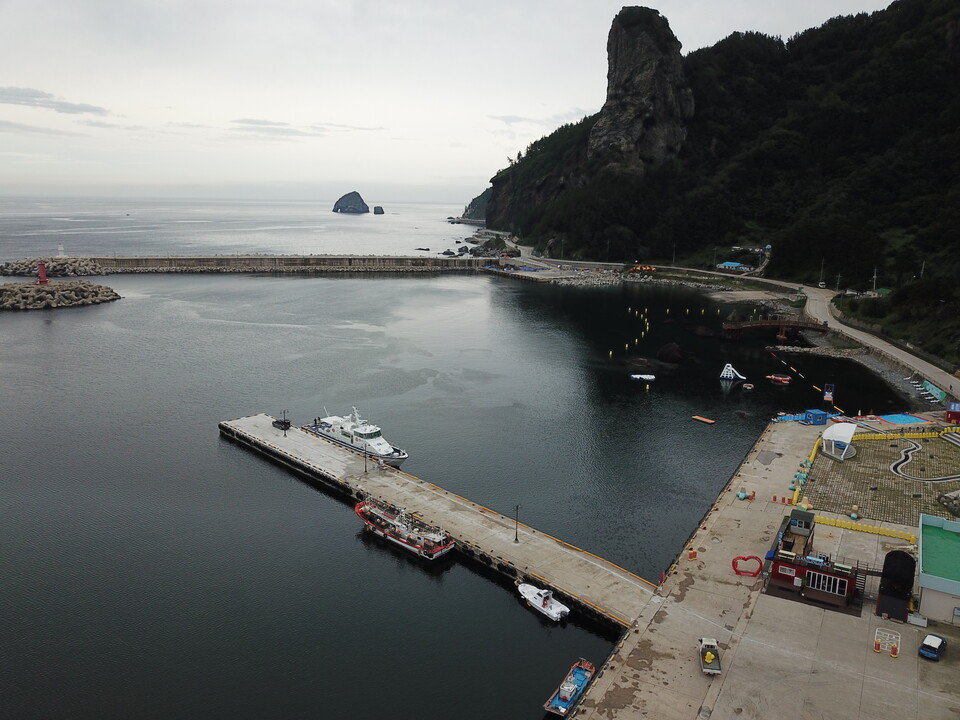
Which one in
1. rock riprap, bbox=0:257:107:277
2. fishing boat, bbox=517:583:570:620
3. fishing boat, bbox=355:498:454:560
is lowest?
fishing boat, bbox=517:583:570:620

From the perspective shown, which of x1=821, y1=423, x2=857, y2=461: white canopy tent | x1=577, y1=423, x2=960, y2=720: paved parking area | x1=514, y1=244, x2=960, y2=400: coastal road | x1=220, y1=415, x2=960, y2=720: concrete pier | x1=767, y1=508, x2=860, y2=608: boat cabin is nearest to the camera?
x1=577, y1=423, x2=960, y2=720: paved parking area

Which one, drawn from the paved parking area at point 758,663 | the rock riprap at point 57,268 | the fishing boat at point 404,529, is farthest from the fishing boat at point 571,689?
the rock riprap at point 57,268

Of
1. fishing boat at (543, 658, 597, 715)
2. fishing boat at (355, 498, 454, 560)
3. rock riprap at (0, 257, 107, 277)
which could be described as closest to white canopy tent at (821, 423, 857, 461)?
fishing boat at (355, 498, 454, 560)

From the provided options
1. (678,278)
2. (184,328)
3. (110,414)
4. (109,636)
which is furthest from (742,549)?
(678,278)

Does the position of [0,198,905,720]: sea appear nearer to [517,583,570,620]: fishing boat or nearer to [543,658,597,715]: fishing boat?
[517,583,570,620]: fishing boat

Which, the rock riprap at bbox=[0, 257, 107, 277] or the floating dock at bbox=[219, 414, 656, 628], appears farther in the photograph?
the rock riprap at bbox=[0, 257, 107, 277]

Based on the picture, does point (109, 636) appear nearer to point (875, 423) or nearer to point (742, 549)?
point (742, 549)

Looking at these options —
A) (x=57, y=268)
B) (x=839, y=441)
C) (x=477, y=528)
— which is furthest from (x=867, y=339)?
(x=57, y=268)
